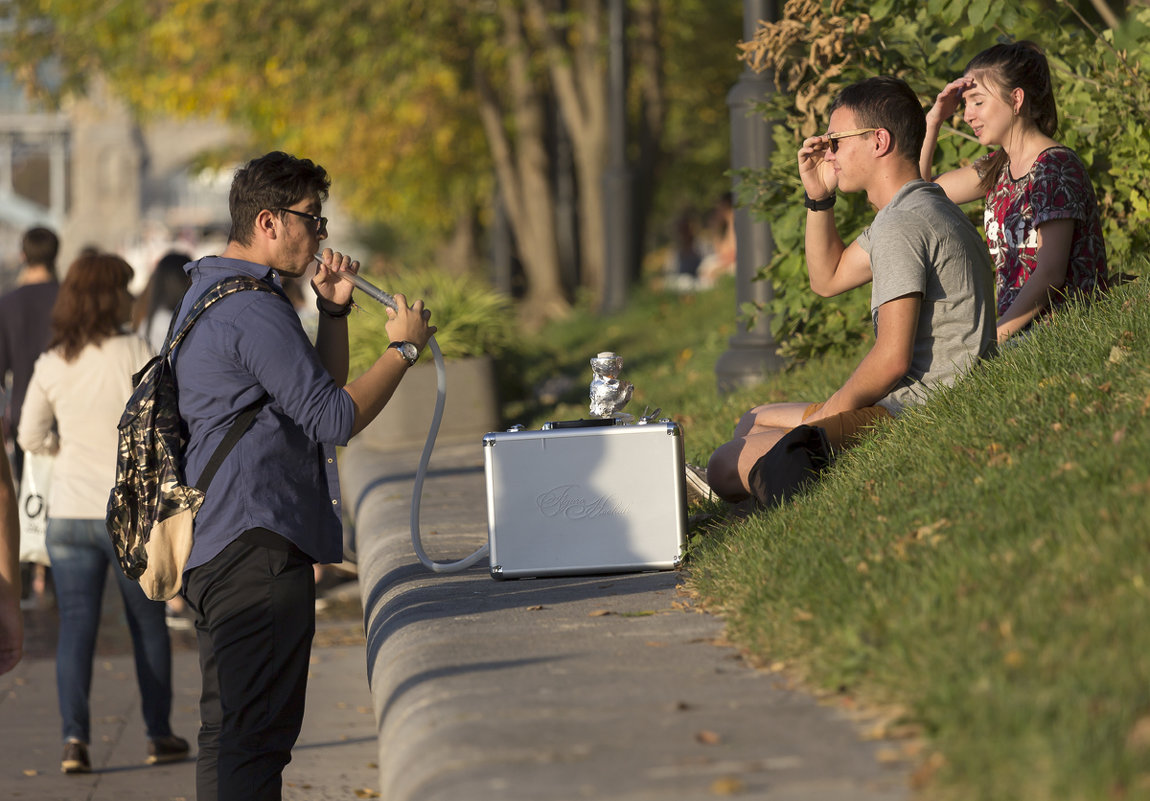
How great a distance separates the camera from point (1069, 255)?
554 cm

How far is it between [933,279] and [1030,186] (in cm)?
84

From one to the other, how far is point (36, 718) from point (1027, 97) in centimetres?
532

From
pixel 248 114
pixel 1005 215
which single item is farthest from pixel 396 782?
pixel 248 114

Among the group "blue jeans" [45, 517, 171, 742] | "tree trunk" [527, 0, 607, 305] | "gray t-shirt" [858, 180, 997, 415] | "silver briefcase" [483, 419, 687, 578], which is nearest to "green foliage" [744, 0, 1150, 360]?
"gray t-shirt" [858, 180, 997, 415]

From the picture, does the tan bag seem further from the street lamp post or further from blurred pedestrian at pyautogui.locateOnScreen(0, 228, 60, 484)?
the street lamp post

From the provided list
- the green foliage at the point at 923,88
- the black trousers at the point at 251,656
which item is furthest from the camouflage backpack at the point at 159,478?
the green foliage at the point at 923,88

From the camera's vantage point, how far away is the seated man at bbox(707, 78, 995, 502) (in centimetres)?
481

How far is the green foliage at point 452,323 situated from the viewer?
11242 mm

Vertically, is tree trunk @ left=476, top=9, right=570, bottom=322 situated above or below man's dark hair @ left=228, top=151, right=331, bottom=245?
above

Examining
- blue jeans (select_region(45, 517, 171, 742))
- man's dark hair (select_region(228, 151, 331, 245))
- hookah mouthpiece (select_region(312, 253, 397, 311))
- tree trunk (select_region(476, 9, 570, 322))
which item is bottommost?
blue jeans (select_region(45, 517, 171, 742))

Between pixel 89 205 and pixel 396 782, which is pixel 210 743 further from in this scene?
pixel 89 205

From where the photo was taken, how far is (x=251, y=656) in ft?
13.5

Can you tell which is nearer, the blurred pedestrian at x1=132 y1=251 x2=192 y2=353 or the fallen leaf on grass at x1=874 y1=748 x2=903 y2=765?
the fallen leaf on grass at x1=874 y1=748 x2=903 y2=765

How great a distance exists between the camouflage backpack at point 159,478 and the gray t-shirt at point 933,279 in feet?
6.64
